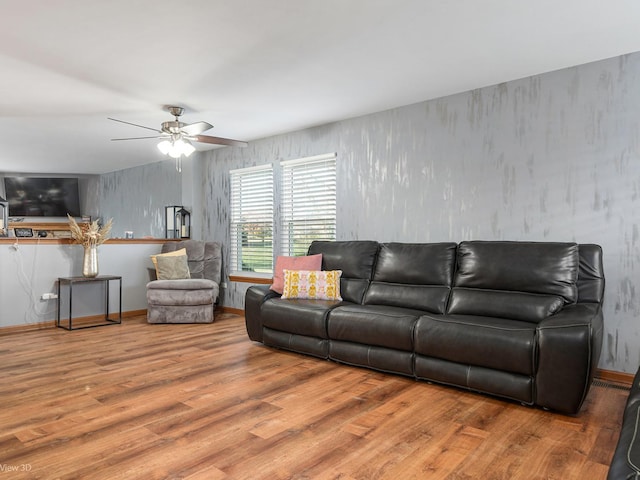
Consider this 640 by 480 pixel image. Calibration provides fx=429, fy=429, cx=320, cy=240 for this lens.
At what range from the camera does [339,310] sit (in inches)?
145

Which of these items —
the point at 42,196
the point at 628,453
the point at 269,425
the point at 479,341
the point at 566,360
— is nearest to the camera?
the point at 628,453

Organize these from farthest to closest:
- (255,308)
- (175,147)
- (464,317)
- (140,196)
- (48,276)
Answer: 1. (140,196)
2. (48,276)
3. (175,147)
4. (255,308)
5. (464,317)

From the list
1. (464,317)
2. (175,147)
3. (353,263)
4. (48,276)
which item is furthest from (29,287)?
(464,317)

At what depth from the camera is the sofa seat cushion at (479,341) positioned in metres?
2.69

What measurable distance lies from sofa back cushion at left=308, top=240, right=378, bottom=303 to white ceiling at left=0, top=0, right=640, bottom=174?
1472mm

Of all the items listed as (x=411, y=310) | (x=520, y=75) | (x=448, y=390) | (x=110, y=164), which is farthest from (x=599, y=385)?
(x=110, y=164)

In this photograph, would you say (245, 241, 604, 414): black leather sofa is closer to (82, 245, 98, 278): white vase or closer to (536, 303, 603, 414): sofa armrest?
(536, 303, 603, 414): sofa armrest

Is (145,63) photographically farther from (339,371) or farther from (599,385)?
(599,385)

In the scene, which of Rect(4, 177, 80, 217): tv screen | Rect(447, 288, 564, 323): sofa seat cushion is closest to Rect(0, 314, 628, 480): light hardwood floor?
Rect(447, 288, 564, 323): sofa seat cushion

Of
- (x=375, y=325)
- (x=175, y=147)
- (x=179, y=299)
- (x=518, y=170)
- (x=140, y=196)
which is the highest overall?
(x=175, y=147)

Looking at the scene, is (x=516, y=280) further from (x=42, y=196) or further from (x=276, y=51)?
(x=42, y=196)

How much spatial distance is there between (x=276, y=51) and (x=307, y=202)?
2412 millimetres

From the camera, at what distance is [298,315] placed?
12.7 feet

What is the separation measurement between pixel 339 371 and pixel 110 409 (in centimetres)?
168
